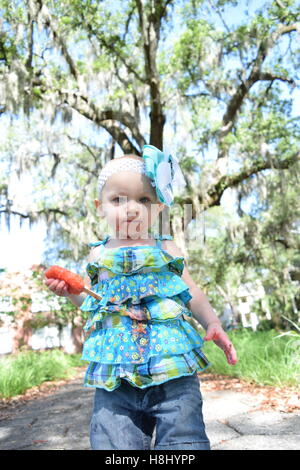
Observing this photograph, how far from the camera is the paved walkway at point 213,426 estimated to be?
2498 millimetres

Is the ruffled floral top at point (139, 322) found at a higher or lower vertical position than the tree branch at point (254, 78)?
lower

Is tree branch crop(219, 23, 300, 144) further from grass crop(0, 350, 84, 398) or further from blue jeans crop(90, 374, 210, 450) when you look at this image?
blue jeans crop(90, 374, 210, 450)

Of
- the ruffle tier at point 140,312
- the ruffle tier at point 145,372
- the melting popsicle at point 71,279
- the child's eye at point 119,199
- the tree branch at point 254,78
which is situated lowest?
the ruffle tier at point 145,372

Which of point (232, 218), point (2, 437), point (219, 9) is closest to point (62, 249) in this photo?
point (232, 218)

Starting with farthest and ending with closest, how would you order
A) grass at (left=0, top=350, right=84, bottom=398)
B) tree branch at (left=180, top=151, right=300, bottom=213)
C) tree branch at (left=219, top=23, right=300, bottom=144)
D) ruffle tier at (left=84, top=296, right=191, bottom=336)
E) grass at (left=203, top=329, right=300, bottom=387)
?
tree branch at (left=180, top=151, right=300, bottom=213)
tree branch at (left=219, top=23, right=300, bottom=144)
grass at (left=0, top=350, right=84, bottom=398)
grass at (left=203, top=329, right=300, bottom=387)
ruffle tier at (left=84, top=296, right=191, bottom=336)

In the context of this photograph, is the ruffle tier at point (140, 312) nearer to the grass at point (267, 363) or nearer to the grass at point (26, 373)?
the grass at point (267, 363)

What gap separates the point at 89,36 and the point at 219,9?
10.5 ft

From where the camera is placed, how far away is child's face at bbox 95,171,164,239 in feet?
5.13

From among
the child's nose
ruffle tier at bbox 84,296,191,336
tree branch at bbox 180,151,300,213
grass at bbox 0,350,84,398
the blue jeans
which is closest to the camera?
the blue jeans

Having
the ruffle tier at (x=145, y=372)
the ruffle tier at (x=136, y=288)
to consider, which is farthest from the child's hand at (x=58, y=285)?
the ruffle tier at (x=145, y=372)

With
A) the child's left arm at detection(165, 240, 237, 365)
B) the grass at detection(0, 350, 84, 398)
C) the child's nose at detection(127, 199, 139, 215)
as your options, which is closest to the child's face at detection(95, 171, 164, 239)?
the child's nose at detection(127, 199, 139, 215)

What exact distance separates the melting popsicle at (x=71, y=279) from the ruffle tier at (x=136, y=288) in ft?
0.30

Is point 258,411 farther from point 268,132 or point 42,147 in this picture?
point 42,147

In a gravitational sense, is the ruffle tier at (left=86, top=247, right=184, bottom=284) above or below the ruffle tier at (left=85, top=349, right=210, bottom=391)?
above
